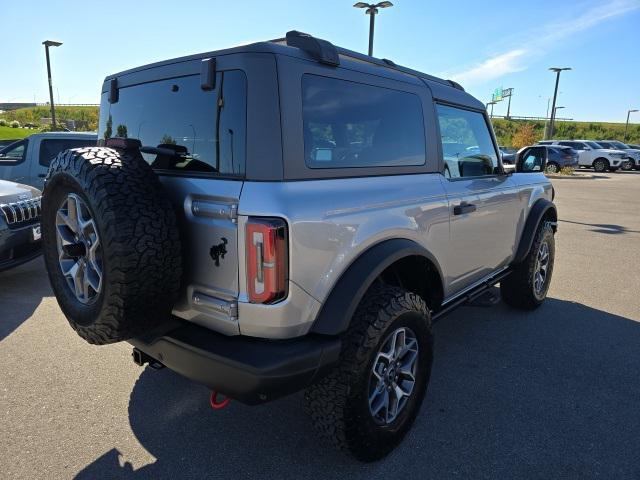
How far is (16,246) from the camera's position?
4762mm

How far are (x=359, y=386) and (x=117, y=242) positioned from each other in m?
1.27

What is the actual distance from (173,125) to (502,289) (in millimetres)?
3549

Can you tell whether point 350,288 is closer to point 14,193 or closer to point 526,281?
point 526,281

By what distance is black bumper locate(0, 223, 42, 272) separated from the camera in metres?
4.62

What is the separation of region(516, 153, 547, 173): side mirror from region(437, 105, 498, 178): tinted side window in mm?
447

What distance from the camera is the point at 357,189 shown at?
2260mm

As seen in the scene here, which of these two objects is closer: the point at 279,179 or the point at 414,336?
the point at 279,179

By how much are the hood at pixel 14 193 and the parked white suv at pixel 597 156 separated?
96.9ft

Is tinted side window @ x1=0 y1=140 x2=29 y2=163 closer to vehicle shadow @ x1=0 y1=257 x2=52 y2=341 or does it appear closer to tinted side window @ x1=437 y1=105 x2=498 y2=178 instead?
vehicle shadow @ x1=0 y1=257 x2=52 y2=341

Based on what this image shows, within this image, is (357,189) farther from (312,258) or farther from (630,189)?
(630,189)

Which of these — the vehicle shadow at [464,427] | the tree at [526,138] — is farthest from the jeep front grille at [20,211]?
the tree at [526,138]

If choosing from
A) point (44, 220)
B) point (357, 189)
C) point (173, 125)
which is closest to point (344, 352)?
point (357, 189)

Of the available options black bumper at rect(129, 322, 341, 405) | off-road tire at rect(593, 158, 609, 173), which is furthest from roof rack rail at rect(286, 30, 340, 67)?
off-road tire at rect(593, 158, 609, 173)

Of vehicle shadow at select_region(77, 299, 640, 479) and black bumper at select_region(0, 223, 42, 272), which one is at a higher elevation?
black bumper at select_region(0, 223, 42, 272)
